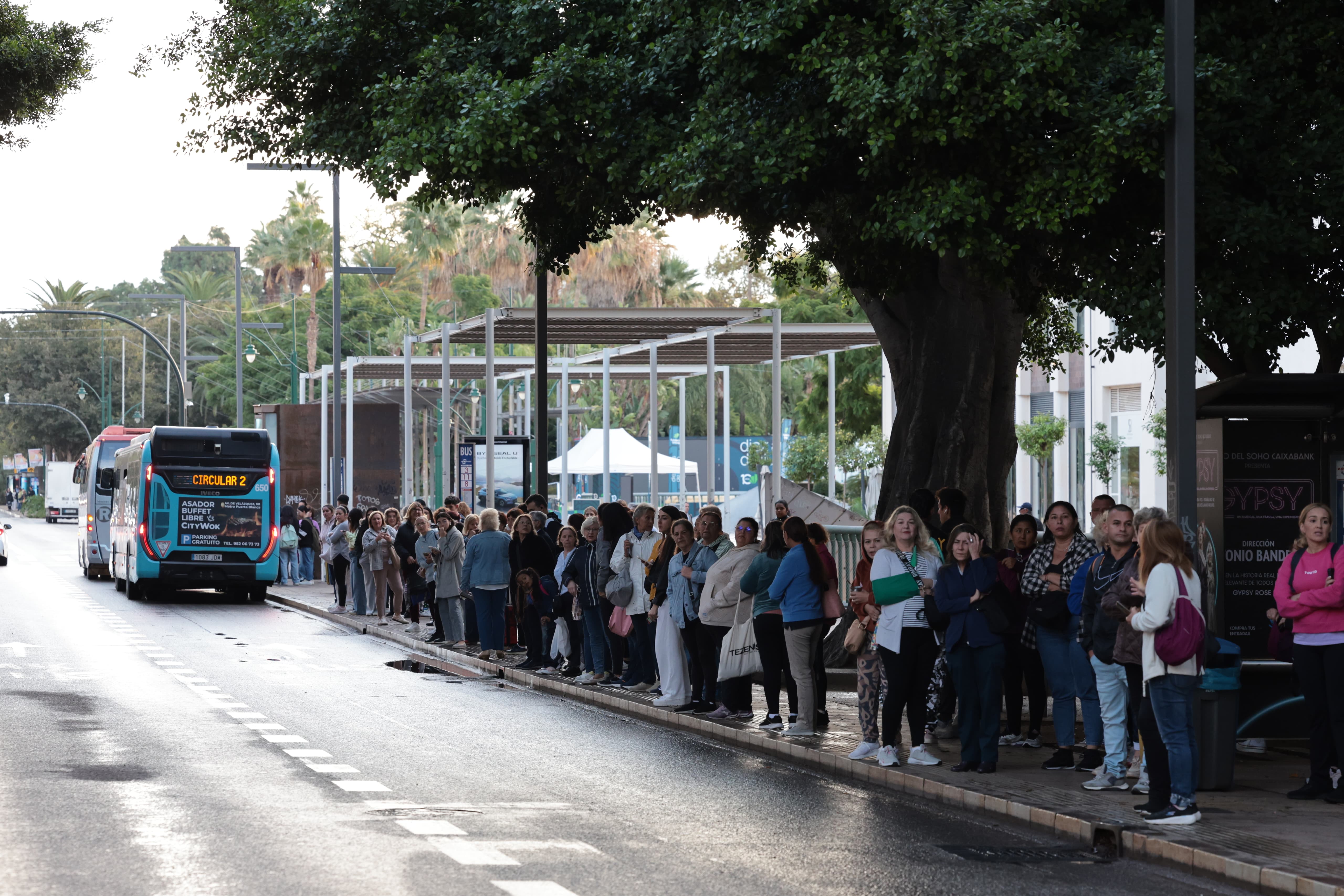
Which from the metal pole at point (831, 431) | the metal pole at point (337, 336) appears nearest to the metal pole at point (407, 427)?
the metal pole at point (337, 336)

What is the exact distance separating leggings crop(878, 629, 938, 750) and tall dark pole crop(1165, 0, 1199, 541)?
183cm

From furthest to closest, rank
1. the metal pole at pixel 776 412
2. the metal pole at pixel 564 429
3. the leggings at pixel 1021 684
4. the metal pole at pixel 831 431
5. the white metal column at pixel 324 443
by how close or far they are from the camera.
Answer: the white metal column at pixel 324 443 < the metal pole at pixel 564 429 < the metal pole at pixel 831 431 < the metal pole at pixel 776 412 < the leggings at pixel 1021 684

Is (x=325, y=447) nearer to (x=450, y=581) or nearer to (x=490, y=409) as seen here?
(x=490, y=409)

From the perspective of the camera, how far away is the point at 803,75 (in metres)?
13.6

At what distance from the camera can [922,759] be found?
37.7ft

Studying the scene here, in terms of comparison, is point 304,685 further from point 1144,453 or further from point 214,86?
point 1144,453

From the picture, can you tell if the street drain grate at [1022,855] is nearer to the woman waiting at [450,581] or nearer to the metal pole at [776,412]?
the woman waiting at [450,581]

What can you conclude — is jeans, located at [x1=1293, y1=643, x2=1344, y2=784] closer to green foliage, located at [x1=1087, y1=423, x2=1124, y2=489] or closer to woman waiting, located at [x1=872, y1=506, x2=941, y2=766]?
woman waiting, located at [x1=872, y1=506, x2=941, y2=766]

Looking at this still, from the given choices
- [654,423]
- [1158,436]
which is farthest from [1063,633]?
[1158,436]

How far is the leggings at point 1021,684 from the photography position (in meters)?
12.3

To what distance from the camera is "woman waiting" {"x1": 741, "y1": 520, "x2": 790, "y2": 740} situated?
1335 cm

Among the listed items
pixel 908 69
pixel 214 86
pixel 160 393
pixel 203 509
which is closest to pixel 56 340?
pixel 160 393

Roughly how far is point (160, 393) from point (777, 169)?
341 ft

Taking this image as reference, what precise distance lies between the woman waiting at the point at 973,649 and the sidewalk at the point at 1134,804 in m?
0.22
